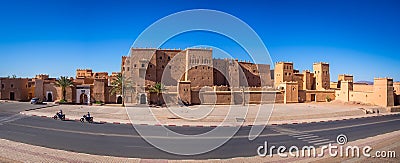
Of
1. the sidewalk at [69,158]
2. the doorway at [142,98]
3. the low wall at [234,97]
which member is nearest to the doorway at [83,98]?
the doorway at [142,98]

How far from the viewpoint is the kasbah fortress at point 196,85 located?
34.5m

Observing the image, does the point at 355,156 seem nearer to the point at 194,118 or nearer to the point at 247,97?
the point at 194,118

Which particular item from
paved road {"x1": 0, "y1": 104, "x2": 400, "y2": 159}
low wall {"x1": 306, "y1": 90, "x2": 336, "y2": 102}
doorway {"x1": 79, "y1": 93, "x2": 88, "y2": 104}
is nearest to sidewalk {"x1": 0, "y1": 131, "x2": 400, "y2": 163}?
paved road {"x1": 0, "y1": 104, "x2": 400, "y2": 159}

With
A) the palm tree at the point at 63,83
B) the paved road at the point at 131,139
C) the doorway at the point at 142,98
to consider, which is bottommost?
the paved road at the point at 131,139

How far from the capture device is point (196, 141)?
13.8 metres

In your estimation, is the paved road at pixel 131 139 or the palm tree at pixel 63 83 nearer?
the paved road at pixel 131 139

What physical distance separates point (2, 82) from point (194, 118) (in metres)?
30.2

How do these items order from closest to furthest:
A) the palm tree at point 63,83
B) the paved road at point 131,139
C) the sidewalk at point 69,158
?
the sidewalk at point 69,158, the paved road at point 131,139, the palm tree at point 63,83

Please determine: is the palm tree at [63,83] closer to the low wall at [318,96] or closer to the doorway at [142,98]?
the doorway at [142,98]

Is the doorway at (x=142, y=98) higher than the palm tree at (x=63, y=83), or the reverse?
the palm tree at (x=63, y=83)

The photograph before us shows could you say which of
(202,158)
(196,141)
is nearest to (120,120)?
(196,141)

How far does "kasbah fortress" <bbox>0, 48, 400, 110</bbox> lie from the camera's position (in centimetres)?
3445

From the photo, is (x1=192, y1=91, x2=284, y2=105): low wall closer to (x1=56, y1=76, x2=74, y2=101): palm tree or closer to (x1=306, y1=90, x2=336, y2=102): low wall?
(x1=306, y1=90, x2=336, y2=102): low wall

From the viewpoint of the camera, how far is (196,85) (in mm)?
41750
